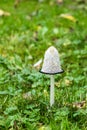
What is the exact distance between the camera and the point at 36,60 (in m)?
5.46

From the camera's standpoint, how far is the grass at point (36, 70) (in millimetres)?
3691

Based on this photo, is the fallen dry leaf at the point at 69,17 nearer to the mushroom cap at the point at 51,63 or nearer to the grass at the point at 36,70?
the grass at the point at 36,70

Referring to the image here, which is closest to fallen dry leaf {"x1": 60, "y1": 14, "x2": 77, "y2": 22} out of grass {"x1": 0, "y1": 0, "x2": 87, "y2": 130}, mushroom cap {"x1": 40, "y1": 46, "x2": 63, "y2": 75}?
→ grass {"x1": 0, "y1": 0, "x2": 87, "y2": 130}

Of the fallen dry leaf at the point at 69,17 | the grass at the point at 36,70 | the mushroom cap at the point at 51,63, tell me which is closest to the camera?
the mushroom cap at the point at 51,63

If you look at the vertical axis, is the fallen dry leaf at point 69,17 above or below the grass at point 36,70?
above

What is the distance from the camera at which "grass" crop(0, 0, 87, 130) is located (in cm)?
369

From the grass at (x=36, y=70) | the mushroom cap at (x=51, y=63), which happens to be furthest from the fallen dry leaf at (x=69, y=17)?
the mushroom cap at (x=51, y=63)

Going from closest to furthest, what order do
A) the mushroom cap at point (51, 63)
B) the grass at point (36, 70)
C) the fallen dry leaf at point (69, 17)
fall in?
the mushroom cap at point (51, 63) < the grass at point (36, 70) < the fallen dry leaf at point (69, 17)

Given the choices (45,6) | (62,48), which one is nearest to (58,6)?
(45,6)

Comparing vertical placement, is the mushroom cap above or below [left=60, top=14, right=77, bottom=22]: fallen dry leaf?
below

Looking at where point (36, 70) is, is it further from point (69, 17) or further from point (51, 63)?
point (69, 17)

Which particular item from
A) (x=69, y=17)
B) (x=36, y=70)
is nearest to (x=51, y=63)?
(x=36, y=70)

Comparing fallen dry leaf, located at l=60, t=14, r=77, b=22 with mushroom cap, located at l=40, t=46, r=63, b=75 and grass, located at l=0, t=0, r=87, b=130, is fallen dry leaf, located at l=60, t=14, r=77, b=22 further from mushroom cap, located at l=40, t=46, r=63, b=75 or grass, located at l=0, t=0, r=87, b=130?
mushroom cap, located at l=40, t=46, r=63, b=75

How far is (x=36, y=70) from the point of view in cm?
491
